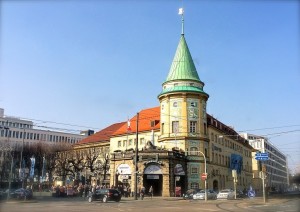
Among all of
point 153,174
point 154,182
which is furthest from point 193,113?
point 154,182

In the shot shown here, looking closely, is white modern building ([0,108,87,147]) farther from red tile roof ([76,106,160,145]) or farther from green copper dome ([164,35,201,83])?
green copper dome ([164,35,201,83])

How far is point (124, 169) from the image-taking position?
60062 millimetres

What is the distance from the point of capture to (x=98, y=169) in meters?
81.2

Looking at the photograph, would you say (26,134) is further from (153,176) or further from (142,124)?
(153,176)

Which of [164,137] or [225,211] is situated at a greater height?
[164,137]

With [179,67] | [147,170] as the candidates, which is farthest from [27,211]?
[179,67]

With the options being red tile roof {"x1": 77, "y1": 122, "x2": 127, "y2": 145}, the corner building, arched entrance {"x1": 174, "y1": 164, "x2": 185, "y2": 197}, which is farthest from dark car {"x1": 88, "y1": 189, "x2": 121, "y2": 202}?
red tile roof {"x1": 77, "y1": 122, "x2": 127, "y2": 145}

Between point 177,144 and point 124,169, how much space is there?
10763 mm

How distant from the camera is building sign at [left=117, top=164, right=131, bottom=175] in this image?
5962 centimetres

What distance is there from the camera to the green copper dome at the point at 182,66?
2630 inches

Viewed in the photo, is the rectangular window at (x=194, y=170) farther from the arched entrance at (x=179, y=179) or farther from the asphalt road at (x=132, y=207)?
the asphalt road at (x=132, y=207)

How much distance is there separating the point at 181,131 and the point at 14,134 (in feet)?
252

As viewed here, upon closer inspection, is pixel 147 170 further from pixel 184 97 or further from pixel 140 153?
pixel 184 97

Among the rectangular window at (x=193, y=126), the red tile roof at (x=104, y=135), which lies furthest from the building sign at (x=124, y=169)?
the red tile roof at (x=104, y=135)
